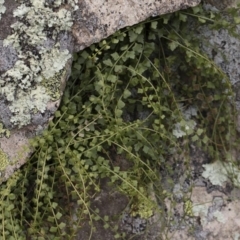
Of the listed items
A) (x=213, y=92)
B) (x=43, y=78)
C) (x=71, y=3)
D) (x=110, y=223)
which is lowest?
(x=110, y=223)

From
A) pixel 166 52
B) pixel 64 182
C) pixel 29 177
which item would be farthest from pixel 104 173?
pixel 166 52

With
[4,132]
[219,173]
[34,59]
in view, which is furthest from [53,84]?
[219,173]

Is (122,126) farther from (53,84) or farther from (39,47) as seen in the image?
(39,47)

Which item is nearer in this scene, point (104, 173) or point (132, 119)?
point (104, 173)

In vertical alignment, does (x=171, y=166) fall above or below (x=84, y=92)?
below

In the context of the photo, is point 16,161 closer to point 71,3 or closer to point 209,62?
point 71,3

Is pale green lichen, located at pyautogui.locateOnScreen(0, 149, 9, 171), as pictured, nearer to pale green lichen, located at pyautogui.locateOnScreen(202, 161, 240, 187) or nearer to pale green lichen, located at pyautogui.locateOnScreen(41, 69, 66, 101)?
pale green lichen, located at pyautogui.locateOnScreen(41, 69, 66, 101)

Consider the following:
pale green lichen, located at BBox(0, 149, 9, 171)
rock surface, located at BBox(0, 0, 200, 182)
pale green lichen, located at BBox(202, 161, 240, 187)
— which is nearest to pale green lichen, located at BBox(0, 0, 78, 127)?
rock surface, located at BBox(0, 0, 200, 182)
